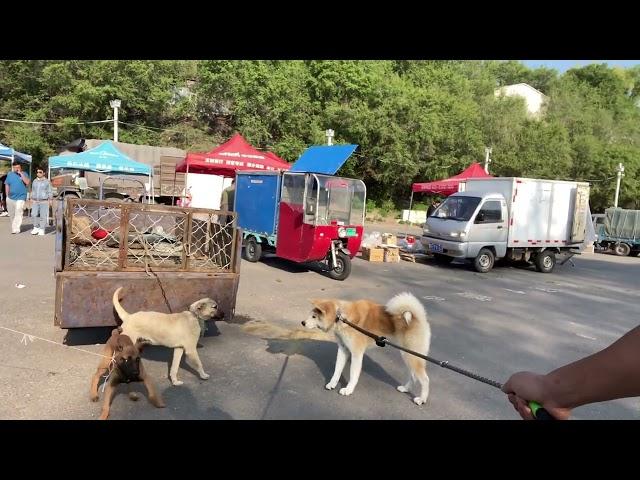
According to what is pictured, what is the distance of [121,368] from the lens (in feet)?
12.9

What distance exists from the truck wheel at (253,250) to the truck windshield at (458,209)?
5.92 metres

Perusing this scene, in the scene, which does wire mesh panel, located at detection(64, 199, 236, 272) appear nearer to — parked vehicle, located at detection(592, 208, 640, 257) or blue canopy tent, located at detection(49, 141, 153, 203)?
blue canopy tent, located at detection(49, 141, 153, 203)

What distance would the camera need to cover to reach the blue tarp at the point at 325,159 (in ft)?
36.9

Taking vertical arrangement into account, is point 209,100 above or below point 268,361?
above

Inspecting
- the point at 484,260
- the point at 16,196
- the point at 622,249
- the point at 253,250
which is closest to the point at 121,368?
the point at 253,250

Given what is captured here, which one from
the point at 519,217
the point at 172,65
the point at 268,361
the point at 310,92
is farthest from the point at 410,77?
the point at 268,361

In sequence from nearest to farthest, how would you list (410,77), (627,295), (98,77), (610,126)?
(627,295) → (98,77) → (410,77) → (610,126)

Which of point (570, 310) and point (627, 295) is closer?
point (570, 310)

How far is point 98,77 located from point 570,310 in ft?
106

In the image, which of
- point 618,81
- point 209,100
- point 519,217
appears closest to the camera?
→ point 519,217

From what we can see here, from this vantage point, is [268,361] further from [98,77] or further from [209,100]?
[209,100]

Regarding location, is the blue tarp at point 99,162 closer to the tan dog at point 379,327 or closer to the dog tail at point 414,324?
the tan dog at point 379,327

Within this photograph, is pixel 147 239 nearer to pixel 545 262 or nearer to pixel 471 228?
pixel 471 228

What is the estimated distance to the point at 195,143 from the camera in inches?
1410
